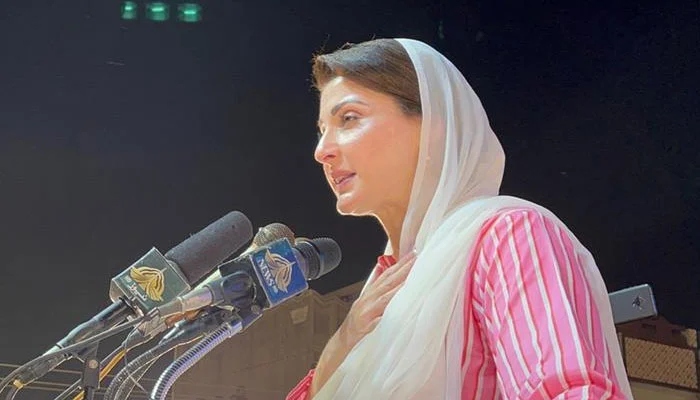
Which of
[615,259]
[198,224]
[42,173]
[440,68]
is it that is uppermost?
[440,68]

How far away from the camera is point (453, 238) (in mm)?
708

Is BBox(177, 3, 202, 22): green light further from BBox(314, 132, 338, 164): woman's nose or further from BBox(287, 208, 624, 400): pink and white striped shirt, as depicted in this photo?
BBox(287, 208, 624, 400): pink and white striped shirt

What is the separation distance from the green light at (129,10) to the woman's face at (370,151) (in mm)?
1574

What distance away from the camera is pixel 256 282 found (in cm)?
85

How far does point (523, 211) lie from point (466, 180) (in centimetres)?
13

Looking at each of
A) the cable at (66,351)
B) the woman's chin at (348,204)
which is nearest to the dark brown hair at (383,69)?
the woman's chin at (348,204)

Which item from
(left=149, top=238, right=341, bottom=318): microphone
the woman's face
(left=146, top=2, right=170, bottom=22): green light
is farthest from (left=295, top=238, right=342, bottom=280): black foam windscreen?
(left=146, top=2, right=170, bottom=22): green light

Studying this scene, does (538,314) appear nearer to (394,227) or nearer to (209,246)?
(394,227)

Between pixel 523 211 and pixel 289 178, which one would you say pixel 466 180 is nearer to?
pixel 523 211

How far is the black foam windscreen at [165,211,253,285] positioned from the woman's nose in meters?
0.20

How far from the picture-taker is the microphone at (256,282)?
0.81 meters

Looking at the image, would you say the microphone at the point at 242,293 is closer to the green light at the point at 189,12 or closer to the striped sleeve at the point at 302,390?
the striped sleeve at the point at 302,390

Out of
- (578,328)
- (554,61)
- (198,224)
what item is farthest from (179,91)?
(578,328)

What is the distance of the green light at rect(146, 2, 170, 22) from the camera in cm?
229
